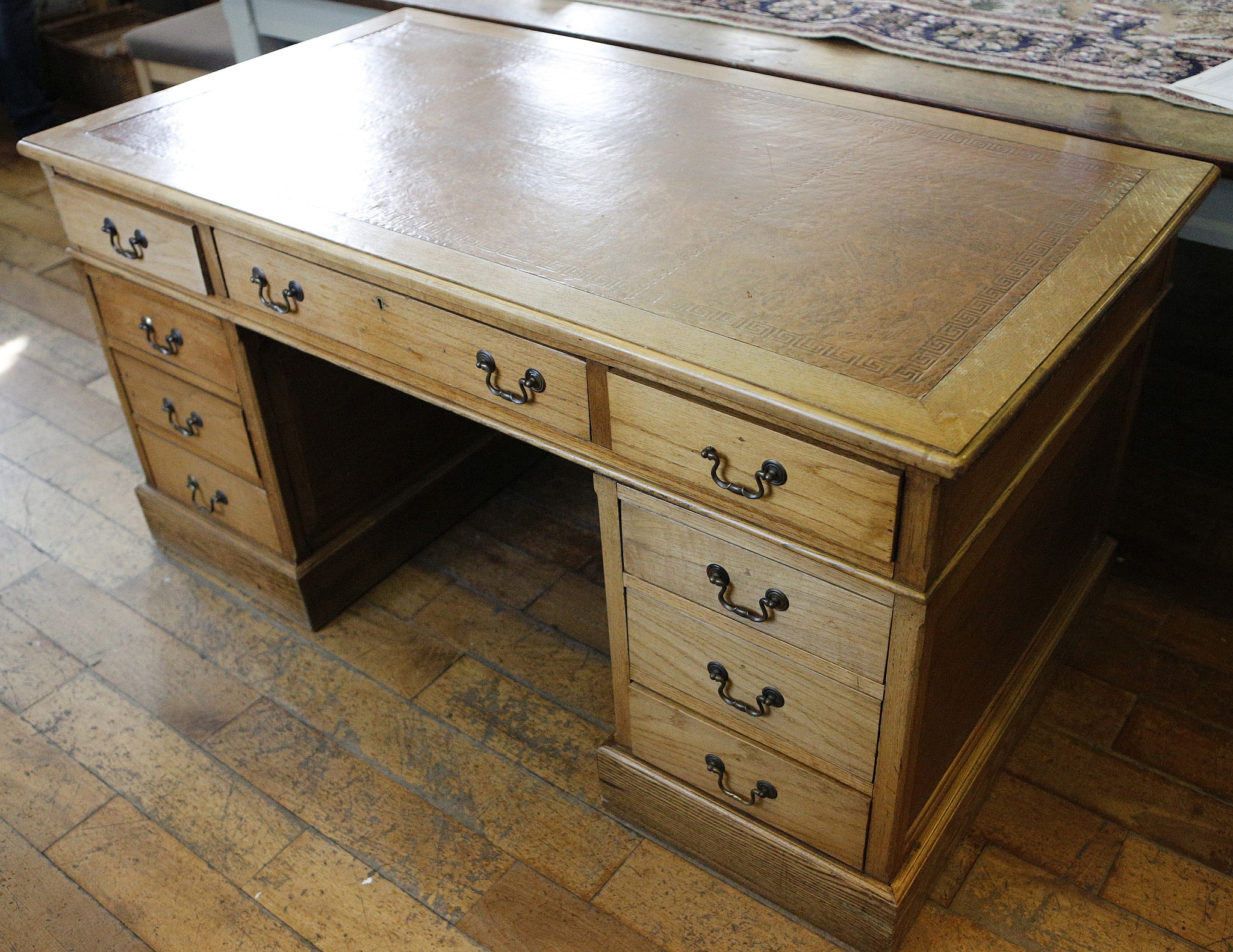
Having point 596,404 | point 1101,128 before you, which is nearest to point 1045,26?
point 1101,128

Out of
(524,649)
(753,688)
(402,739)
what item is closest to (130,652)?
(402,739)

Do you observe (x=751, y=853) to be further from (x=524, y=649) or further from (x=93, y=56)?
(x=93, y=56)

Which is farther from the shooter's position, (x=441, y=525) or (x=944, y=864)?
(x=441, y=525)

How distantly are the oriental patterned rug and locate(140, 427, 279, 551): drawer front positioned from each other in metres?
1.05

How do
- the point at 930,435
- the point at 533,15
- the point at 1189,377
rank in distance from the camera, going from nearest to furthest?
the point at 930,435
the point at 533,15
the point at 1189,377

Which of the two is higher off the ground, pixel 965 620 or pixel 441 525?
pixel 965 620

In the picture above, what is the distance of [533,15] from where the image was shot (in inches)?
77.1

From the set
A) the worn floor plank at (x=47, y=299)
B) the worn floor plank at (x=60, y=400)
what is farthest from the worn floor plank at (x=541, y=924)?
the worn floor plank at (x=47, y=299)

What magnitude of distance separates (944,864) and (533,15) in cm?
149

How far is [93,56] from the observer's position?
364 cm

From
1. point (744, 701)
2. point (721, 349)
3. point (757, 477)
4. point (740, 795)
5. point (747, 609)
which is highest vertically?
point (721, 349)

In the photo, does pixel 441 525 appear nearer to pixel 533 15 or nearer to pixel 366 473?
pixel 366 473

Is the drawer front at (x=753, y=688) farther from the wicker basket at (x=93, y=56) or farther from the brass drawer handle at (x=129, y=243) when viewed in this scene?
the wicker basket at (x=93, y=56)

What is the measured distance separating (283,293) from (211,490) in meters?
0.56
